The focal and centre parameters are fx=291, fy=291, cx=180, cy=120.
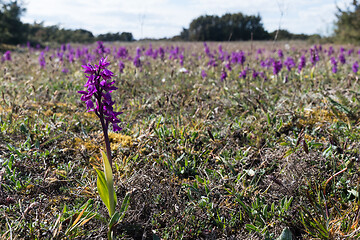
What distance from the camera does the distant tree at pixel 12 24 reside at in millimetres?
20312

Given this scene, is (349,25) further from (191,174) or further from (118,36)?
(191,174)

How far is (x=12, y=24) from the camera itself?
70.0ft

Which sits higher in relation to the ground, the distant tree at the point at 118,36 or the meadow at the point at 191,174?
the distant tree at the point at 118,36

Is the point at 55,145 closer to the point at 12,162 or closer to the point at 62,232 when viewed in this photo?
the point at 12,162

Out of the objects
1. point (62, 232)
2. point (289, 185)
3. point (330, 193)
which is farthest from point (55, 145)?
point (330, 193)

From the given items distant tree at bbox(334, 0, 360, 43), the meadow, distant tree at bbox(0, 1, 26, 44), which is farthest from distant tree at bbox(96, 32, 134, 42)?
distant tree at bbox(334, 0, 360, 43)

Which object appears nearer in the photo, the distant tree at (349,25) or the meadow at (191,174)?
the meadow at (191,174)

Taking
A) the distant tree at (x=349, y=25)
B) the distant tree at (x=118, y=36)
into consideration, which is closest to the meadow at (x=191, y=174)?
the distant tree at (x=118, y=36)

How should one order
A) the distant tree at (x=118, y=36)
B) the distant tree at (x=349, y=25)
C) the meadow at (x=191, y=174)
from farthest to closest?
the distant tree at (x=349, y=25) → the distant tree at (x=118, y=36) → the meadow at (x=191, y=174)

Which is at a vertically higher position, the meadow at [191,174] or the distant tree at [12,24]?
the distant tree at [12,24]

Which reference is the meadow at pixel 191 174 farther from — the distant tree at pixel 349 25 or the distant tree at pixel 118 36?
the distant tree at pixel 349 25

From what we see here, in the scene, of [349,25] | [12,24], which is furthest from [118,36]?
[349,25]

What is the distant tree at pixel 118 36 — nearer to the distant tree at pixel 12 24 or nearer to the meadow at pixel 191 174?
the meadow at pixel 191 174

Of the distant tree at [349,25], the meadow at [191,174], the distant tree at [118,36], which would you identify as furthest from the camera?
the distant tree at [349,25]
